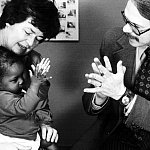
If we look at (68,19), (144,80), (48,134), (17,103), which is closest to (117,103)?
(144,80)

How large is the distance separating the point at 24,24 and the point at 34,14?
0.05m

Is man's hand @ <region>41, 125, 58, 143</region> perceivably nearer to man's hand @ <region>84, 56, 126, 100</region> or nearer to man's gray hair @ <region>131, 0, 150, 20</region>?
man's hand @ <region>84, 56, 126, 100</region>

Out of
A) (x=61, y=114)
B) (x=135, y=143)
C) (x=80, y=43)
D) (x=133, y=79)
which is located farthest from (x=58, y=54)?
(x=135, y=143)

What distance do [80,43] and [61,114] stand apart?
440mm

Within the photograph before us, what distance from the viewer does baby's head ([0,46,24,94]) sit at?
1.12 metres

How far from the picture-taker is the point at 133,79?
1401mm

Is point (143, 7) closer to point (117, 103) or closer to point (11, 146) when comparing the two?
point (117, 103)

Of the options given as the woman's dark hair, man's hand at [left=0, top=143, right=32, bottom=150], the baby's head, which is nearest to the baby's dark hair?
the baby's head

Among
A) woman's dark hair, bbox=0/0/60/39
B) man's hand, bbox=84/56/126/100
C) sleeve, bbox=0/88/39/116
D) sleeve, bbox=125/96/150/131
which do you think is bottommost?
sleeve, bbox=125/96/150/131

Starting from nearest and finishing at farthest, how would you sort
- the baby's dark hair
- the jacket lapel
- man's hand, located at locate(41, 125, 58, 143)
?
the baby's dark hair
man's hand, located at locate(41, 125, 58, 143)
the jacket lapel

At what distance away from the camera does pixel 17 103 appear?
3.71 feet

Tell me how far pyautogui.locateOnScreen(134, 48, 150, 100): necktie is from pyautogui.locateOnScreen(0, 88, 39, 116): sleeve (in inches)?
17.5

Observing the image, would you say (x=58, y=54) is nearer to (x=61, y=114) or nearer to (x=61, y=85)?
(x=61, y=85)

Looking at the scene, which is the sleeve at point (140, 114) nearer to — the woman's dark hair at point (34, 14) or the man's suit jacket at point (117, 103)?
the man's suit jacket at point (117, 103)
